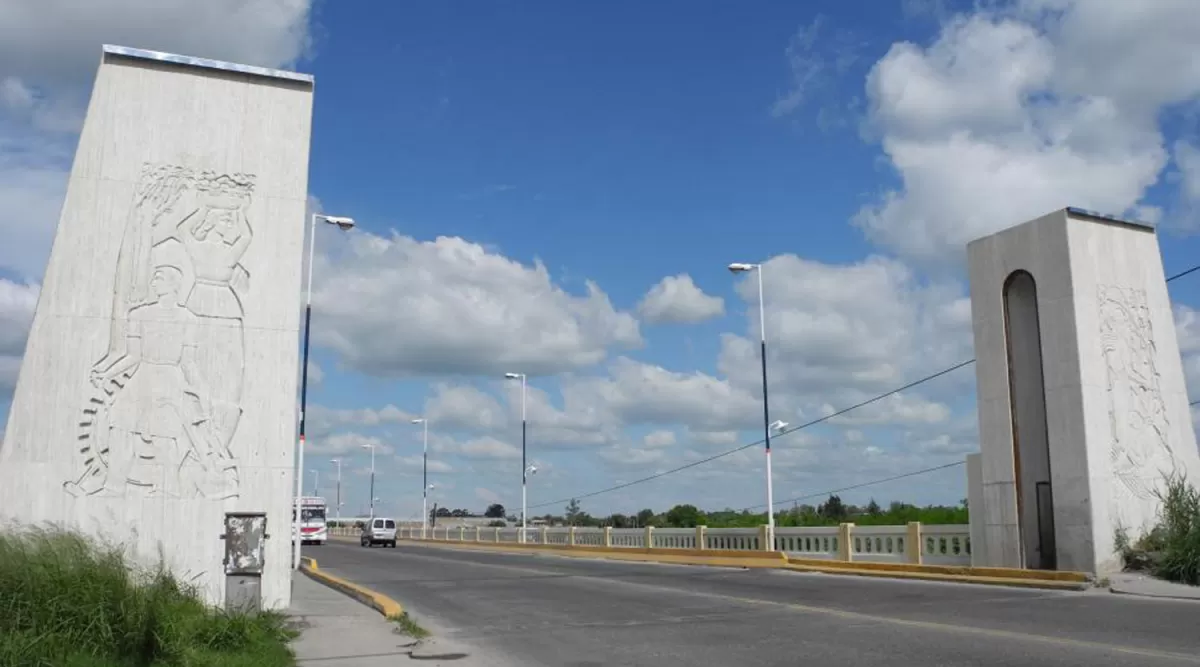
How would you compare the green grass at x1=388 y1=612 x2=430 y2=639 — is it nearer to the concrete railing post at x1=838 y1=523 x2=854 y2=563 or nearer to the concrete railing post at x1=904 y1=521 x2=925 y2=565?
the concrete railing post at x1=904 y1=521 x2=925 y2=565

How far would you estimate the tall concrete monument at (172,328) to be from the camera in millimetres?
14352

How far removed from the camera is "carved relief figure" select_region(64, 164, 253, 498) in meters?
14.6

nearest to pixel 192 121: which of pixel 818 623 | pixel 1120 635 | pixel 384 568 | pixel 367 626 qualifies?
pixel 367 626

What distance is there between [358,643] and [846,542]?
17.6 meters

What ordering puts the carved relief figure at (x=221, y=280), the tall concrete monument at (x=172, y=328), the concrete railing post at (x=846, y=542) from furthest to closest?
the concrete railing post at (x=846, y=542)
the carved relief figure at (x=221, y=280)
the tall concrete monument at (x=172, y=328)

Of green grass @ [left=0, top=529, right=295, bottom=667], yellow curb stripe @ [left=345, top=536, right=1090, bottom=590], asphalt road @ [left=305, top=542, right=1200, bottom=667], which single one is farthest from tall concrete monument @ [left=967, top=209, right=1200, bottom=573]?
Answer: green grass @ [left=0, top=529, right=295, bottom=667]

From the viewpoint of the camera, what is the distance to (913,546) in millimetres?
25547

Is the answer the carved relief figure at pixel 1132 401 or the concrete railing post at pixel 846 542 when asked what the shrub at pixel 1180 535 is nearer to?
the carved relief figure at pixel 1132 401

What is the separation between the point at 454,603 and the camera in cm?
2003

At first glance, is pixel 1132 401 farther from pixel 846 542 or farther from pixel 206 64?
pixel 206 64

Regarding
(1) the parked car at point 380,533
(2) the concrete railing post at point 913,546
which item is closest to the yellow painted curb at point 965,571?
→ (2) the concrete railing post at point 913,546

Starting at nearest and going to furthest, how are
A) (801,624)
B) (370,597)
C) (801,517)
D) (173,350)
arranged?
(801,624) < (173,350) < (370,597) < (801,517)

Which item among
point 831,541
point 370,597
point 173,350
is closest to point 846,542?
point 831,541

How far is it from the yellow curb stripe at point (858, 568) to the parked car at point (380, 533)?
2484cm
